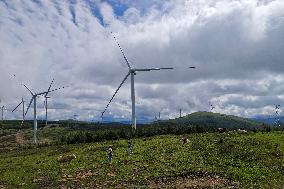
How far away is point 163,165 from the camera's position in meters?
61.2

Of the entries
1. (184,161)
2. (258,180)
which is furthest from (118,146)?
(258,180)

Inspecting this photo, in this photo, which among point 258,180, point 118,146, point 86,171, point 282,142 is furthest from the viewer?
point 118,146

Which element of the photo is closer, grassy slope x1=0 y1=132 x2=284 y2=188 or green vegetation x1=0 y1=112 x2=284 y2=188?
green vegetation x1=0 y1=112 x2=284 y2=188

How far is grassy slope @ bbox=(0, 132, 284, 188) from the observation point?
54344 mm

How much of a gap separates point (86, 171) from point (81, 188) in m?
9.43

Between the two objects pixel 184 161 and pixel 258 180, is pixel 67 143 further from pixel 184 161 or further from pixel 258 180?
pixel 258 180

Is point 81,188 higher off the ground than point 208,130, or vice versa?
point 208,130

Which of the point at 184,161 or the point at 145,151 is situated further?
the point at 145,151

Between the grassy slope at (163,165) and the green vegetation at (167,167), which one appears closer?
the green vegetation at (167,167)

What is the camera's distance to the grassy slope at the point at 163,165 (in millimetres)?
54344

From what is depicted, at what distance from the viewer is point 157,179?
177ft

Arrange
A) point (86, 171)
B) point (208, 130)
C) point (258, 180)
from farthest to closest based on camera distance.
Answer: point (208, 130), point (86, 171), point (258, 180)

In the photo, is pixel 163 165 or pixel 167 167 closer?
pixel 167 167

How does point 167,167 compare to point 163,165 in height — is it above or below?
below
